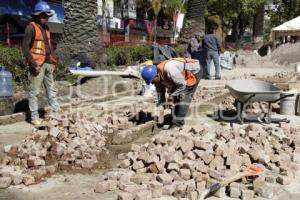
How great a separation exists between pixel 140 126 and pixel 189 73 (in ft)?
3.66

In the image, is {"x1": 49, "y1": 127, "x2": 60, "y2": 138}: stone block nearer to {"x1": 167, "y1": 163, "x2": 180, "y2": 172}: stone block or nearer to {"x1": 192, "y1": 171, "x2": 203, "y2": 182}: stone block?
{"x1": 167, "y1": 163, "x2": 180, "y2": 172}: stone block

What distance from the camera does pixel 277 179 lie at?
525cm

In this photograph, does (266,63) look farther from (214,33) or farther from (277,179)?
(277,179)

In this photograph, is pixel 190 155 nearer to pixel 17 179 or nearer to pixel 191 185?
pixel 191 185

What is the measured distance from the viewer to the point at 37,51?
7746 mm

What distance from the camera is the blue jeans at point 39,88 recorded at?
7.75 m

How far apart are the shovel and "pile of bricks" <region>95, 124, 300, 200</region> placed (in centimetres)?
6

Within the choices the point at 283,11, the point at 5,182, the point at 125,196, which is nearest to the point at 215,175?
the point at 125,196

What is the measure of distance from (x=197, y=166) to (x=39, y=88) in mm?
3564

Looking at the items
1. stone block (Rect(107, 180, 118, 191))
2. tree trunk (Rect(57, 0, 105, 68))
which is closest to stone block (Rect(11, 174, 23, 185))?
stone block (Rect(107, 180, 118, 191))

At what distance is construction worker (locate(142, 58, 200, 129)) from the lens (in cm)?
694

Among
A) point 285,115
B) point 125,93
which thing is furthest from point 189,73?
point 125,93

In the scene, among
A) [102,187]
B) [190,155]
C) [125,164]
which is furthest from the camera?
[125,164]

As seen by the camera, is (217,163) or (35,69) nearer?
(217,163)
